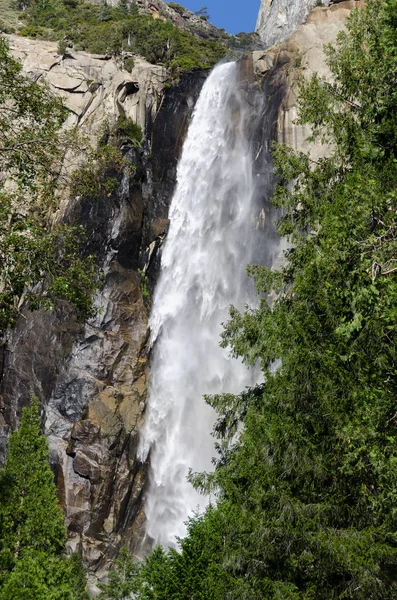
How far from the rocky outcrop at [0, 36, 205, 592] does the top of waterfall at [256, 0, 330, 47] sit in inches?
1947

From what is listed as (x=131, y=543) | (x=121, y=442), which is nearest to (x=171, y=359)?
(x=121, y=442)

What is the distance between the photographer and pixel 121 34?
42.5 m

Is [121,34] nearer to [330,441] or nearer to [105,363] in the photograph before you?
[105,363]

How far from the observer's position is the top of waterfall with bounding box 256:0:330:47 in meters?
71.9

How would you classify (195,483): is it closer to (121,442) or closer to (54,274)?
(54,274)

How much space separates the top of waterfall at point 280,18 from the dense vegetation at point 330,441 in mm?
69008

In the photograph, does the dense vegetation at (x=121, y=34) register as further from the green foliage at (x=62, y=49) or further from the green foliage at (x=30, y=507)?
the green foliage at (x=30, y=507)

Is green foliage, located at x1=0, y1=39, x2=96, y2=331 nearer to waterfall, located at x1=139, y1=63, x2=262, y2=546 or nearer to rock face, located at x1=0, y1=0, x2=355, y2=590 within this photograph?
rock face, located at x1=0, y1=0, x2=355, y2=590

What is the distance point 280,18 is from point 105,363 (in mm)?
70233

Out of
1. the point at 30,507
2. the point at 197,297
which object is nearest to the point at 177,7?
the point at 197,297

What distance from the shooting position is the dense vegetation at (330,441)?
294 inches

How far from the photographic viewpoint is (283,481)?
9.18 meters

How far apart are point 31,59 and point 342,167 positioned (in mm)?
31939

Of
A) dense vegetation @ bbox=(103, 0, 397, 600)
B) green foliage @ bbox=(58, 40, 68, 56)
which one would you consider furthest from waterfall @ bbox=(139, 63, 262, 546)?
green foliage @ bbox=(58, 40, 68, 56)
